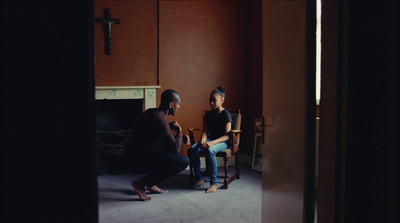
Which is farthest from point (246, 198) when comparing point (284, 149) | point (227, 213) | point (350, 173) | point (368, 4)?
point (368, 4)

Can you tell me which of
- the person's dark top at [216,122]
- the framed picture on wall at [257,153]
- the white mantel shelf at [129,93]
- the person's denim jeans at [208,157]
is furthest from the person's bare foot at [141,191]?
the framed picture on wall at [257,153]

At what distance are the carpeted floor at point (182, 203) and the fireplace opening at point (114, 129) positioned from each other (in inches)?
14.5

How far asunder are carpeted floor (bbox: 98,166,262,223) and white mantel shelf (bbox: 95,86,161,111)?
3.54 feet

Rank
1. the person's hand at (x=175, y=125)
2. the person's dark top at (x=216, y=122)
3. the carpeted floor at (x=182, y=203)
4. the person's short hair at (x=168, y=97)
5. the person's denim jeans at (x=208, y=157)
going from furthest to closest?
the person's dark top at (x=216, y=122), the person's denim jeans at (x=208, y=157), the person's hand at (x=175, y=125), the person's short hair at (x=168, y=97), the carpeted floor at (x=182, y=203)

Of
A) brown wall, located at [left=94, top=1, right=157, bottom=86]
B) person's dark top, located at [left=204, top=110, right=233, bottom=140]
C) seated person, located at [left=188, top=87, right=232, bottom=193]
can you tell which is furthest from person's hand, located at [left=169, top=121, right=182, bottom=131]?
brown wall, located at [left=94, top=1, right=157, bottom=86]

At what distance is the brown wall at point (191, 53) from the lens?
4.93 meters

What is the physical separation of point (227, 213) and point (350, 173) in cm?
182

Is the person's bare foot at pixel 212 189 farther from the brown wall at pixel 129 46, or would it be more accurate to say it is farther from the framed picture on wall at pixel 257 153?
the brown wall at pixel 129 46

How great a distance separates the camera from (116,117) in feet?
16.6

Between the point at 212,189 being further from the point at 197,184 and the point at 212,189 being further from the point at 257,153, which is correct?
the point at 257,153

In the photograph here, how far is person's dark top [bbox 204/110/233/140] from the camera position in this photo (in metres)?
4.28

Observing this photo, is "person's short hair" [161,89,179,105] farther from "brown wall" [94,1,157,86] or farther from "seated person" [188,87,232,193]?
"brown wall" [94,1,157,86]

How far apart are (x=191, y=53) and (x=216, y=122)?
Answer: 1.32m

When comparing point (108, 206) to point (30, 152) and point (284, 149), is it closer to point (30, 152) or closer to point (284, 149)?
point (284, 149)
